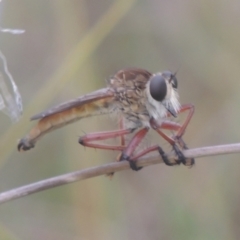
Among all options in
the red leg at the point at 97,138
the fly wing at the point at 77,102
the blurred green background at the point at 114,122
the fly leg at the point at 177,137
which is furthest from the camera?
the blurred green background at the point at 114,122

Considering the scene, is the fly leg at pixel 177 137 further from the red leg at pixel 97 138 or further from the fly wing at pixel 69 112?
the fly wing at pixel 69 112

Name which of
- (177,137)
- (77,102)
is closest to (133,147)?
(177,137)

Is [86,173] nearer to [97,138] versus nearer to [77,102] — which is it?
[97,138]

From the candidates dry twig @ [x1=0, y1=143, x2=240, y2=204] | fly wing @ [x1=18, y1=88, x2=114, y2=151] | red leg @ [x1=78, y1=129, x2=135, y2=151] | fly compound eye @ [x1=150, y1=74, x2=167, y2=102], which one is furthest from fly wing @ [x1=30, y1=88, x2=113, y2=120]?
dry twig @ [x1=0, y1=143, x2=240, y2=204]

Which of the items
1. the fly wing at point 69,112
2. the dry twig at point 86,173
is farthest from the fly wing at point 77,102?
the dry twig at point 86,173

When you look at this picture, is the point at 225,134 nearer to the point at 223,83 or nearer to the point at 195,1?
the point at 223,83

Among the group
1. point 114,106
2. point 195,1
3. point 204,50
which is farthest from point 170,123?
point 195,1

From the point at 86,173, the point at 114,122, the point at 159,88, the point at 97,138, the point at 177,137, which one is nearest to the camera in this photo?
the point at 86,173
